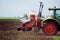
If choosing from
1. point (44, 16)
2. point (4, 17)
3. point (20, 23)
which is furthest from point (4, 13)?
point (44, 16)

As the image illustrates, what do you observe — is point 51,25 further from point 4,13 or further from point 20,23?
point 4,13

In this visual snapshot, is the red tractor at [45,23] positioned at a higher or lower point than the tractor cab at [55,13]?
lower

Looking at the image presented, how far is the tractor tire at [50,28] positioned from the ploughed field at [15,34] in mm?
66

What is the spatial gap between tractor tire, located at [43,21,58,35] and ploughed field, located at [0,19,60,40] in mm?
A: 66

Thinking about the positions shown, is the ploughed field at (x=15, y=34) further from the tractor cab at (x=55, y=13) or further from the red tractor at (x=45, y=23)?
the tractor cab at (x=55, y=13)

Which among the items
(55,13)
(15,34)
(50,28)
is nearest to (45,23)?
(50,28)

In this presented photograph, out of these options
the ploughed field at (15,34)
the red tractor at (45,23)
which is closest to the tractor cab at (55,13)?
the red tractor at (45,23)

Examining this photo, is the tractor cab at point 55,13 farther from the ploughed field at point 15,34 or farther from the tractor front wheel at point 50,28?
the ploughed field at point 15,34

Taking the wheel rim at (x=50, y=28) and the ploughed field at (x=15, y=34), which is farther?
the wheel rim at (x=50, y=28)

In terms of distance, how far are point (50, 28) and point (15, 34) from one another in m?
0.48

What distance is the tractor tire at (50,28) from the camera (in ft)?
9.72

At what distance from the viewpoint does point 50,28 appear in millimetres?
2996

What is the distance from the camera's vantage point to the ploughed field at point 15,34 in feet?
9.40

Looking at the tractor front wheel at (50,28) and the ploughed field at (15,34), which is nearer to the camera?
the ploughed field at (15,34)
